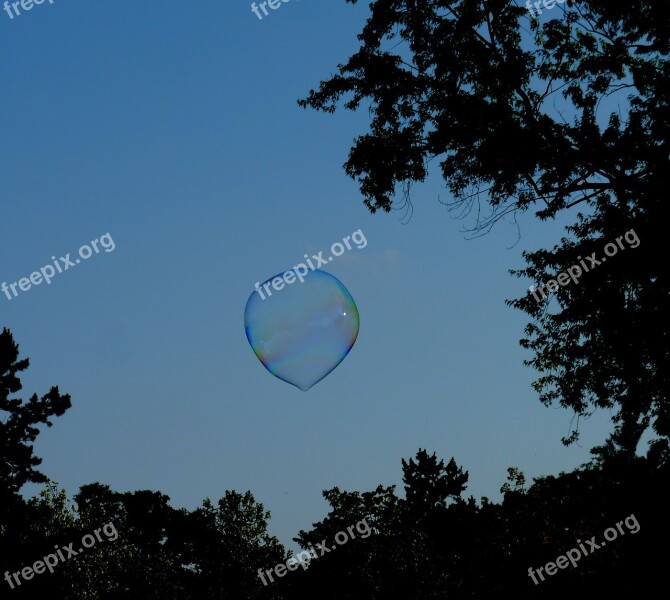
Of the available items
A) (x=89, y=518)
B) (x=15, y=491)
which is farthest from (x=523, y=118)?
(x=15, y=491)

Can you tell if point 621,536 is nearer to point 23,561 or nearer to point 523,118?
point 523,118

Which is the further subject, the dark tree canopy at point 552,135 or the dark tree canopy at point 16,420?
the dark tree canopy at point 16,420

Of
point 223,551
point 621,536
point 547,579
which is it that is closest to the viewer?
point 621,536

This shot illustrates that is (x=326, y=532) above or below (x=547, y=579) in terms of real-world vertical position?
above

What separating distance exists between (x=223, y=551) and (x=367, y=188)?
20918 millimetres

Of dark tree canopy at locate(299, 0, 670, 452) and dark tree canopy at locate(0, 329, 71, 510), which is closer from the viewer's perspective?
dark tree canopy at locate(299, 0, 670, 452)

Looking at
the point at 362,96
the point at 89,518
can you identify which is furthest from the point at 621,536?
the point at 89,518

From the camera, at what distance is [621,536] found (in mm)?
23031

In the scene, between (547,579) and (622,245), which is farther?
(547,579)

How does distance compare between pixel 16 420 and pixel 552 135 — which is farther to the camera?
pixel 16 420

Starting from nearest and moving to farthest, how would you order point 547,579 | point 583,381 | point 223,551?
point 583,381 → point 547,579 → point 223,551

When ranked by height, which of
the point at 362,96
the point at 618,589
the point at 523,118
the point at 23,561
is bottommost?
the point at 618,589

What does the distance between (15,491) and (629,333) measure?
1278 inches

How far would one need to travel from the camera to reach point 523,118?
61.4 feet
